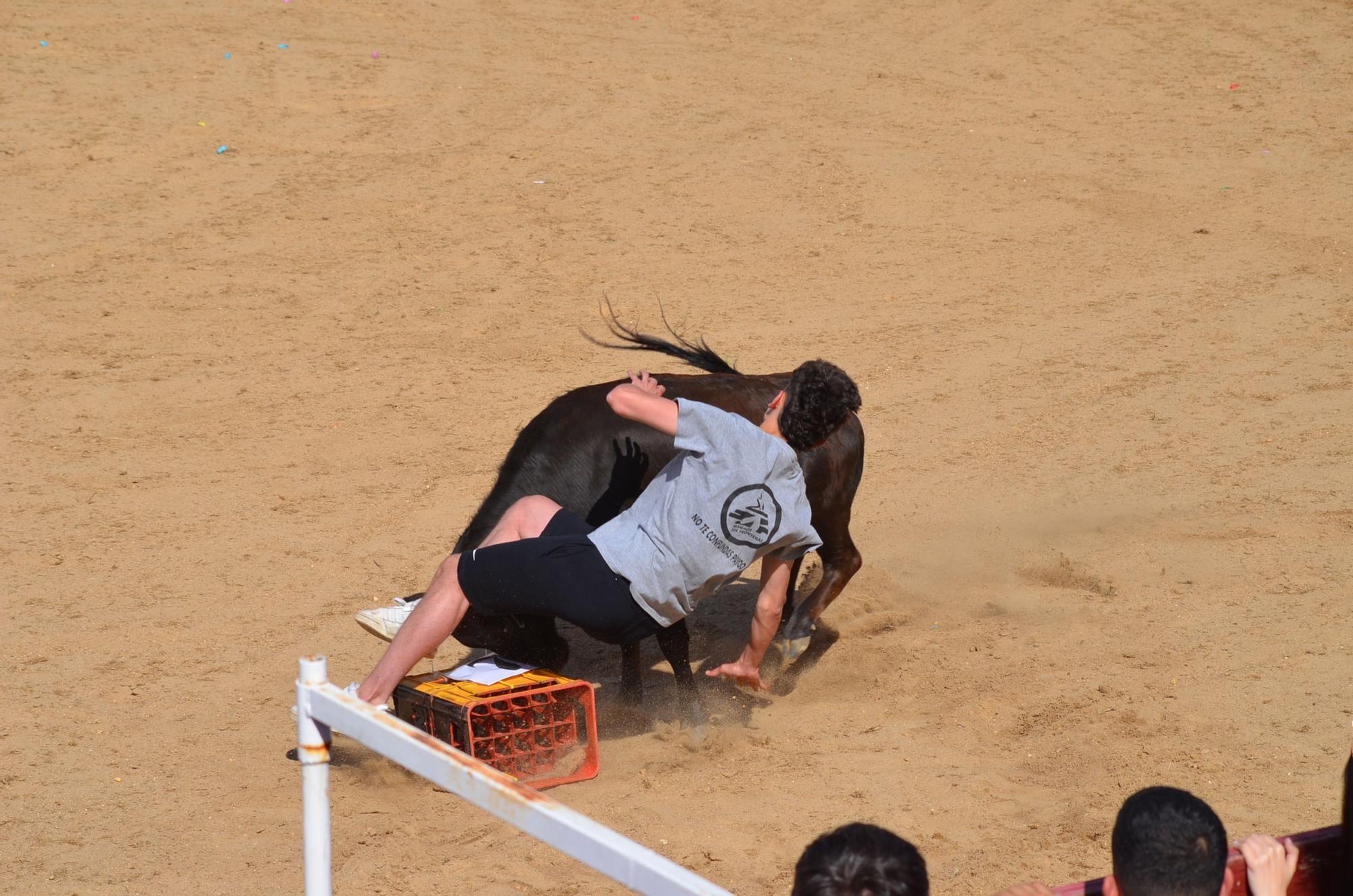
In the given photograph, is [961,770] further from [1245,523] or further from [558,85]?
[558,85]

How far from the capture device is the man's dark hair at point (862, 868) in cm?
212

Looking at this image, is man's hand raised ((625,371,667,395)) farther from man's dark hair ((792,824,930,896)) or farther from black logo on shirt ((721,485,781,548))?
man's dark hair ((792,824,930,896))

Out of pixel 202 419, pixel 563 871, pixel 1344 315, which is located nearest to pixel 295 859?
pixel 563 871

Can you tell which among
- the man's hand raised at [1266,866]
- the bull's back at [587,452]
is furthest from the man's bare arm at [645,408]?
the man's hand raised at [1266,866]

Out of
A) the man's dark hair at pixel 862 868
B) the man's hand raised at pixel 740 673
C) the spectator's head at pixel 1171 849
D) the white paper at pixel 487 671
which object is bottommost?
the man's hand raised at pixel 740 673

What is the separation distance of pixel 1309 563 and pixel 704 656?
2700mm

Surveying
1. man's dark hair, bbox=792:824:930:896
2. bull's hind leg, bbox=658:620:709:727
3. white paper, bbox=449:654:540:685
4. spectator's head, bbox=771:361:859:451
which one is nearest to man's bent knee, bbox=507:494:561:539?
white paper, bbox=449:654:540:685

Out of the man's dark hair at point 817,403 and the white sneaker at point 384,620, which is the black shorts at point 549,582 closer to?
the white sneaker at point 384,620

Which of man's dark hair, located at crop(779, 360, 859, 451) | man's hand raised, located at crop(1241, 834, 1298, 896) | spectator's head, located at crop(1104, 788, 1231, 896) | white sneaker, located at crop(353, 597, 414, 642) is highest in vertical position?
man's dark hair, located at crop(779, 360, 859, 451)

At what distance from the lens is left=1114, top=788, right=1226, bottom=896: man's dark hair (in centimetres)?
232

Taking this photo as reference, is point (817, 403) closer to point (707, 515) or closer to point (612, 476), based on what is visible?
point (707, 515)

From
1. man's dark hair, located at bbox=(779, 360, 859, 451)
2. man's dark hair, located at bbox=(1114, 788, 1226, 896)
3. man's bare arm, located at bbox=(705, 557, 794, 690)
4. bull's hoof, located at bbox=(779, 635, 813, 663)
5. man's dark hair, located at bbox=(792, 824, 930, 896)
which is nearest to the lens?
man's dark hair, located at bbox=(792, 824, 930, 896)

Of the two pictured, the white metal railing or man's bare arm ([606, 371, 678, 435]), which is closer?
the white metal railing

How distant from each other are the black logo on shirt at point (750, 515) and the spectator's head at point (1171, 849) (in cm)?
208
